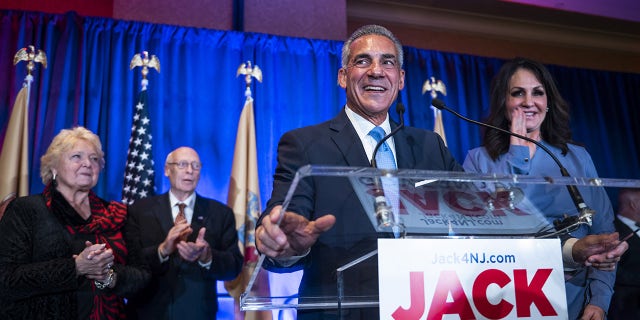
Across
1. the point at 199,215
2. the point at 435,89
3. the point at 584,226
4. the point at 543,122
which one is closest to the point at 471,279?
the point at 584,226

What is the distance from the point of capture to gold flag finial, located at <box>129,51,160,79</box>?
4426mm

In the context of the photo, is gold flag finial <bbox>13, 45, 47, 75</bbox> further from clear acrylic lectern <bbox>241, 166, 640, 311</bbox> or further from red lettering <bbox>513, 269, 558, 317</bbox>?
red lettering <bbox>513, 269, 558, 317</bbox>

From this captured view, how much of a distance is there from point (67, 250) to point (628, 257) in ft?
7.85

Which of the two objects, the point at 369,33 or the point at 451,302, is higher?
the point at 369,33

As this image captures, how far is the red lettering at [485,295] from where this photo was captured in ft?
3.43

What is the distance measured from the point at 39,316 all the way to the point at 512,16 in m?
5.22

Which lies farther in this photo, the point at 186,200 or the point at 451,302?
the point at 186,200

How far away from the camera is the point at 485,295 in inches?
41.4

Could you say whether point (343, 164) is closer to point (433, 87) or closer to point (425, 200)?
point (425, 200)

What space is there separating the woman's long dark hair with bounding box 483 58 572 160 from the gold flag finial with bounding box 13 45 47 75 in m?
3.34

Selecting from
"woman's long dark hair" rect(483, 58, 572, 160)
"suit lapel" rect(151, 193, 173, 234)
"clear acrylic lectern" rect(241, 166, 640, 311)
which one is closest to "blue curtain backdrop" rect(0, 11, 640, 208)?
"suit lapel" rect(151, 193, 173, 234)

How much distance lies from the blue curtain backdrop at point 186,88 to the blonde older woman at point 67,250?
114cm

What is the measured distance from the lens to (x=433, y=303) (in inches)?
39.9

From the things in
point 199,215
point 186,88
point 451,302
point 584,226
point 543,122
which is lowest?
point 451,302
